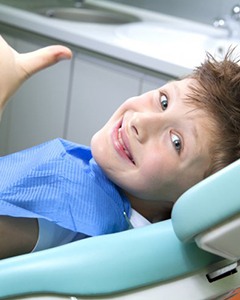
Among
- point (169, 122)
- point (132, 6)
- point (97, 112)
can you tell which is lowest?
point (97, 112)

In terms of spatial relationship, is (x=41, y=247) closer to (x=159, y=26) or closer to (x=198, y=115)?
(x=198, y=115)

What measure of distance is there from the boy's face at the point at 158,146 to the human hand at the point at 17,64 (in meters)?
0.15

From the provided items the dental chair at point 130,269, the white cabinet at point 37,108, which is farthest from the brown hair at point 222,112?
the white cabinet at point 37,108

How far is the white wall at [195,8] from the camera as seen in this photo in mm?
2545

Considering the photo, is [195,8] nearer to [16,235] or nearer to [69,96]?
[69,96]

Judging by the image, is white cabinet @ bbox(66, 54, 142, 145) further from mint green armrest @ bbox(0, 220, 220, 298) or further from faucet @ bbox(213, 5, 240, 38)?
mint green armrest @ bbox(0, 220, 220, 298)

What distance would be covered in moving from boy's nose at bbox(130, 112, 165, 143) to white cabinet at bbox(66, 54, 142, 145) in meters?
1.10

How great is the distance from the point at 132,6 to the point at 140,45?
0.83 metres

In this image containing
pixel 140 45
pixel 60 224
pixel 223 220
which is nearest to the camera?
pixel 223 220

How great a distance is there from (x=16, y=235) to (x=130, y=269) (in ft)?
0.73

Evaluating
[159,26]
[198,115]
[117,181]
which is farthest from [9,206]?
[159,26]

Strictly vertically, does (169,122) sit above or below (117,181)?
above

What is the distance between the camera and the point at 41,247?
3.11 ft

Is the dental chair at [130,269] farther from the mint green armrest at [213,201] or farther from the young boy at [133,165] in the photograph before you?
the young boy at [133,165]
